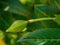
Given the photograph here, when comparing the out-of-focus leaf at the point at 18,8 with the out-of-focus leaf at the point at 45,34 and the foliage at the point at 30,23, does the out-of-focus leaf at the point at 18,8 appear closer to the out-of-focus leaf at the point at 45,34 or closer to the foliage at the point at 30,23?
the foliage at the point at 30,23

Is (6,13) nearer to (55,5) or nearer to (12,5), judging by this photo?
(12,5)

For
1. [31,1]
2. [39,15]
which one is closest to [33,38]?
[39,15]

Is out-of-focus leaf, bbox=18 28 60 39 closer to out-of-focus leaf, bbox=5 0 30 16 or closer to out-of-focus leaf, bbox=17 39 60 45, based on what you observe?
out-of-focus leaf, bbox=17 39 60 45

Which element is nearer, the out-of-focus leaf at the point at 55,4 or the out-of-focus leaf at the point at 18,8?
the out-of-focus leaf at the point at 55,4

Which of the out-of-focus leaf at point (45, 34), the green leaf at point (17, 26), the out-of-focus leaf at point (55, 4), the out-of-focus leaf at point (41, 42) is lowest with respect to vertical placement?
the out-of-focus leaf at point (41, 42)

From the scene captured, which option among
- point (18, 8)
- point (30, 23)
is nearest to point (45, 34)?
point (30, 23)

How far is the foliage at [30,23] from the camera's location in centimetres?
43

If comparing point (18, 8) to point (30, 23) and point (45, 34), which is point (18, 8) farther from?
point (45, 34)

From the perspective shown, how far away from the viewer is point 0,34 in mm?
587

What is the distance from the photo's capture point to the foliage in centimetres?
43

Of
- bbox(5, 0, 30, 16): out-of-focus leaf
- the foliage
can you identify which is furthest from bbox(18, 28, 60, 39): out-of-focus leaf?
bbox(5, 0, 30, 16): out-of-focus leaf

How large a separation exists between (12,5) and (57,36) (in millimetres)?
269

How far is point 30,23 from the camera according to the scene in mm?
564

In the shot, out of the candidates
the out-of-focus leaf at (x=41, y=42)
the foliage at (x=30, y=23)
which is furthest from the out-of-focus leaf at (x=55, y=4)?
the out-of-focus leaf at (x=41, y=42)
